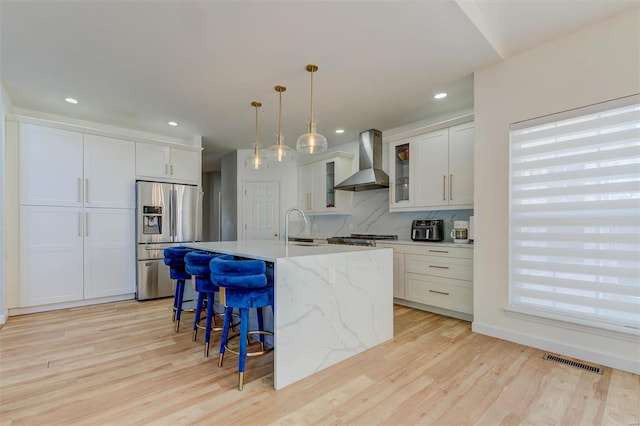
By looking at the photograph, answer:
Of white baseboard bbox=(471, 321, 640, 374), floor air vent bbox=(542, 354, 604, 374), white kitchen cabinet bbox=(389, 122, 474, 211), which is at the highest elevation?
white kitchen cabinet bbox=(389, 122, 474, 211)

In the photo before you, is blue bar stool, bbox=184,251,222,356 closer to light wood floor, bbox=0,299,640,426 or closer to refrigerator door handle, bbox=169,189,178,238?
light wood floor, bbox=0,299,640,426

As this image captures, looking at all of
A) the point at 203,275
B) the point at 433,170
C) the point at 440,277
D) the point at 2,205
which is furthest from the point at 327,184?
the point at 2,205

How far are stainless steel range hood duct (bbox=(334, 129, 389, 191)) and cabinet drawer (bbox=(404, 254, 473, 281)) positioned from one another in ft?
4.20

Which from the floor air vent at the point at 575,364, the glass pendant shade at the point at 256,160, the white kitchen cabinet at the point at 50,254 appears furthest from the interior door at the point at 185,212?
the floor air vent at the point at 575,364

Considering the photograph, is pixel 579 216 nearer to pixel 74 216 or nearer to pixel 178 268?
pixel 178 268

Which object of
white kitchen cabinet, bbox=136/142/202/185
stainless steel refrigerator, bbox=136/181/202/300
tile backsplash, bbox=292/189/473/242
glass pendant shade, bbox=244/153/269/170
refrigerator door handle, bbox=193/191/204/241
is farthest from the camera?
refrigerator door handle, bbox=193/191/204/241

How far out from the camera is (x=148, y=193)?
14.0ft

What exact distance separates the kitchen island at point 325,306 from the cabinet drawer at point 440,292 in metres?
1.04

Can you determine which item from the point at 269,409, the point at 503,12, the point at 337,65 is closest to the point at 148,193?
the point at 337,65

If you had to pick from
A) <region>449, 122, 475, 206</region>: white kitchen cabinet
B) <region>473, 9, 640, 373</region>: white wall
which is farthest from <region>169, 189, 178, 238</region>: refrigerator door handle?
<region>473, 9, 640, 373</region>: white wall

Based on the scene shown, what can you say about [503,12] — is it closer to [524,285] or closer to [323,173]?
[524,285]

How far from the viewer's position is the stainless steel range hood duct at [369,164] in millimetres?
4531

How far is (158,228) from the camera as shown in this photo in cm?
434

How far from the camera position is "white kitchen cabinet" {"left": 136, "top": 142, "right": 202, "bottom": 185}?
4368 mm
